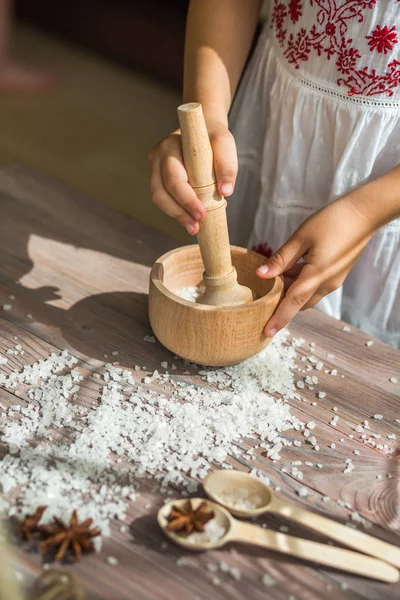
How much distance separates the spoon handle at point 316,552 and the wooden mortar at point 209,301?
280mm

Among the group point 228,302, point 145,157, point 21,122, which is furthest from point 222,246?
point 21,122

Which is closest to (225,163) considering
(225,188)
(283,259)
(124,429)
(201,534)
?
(225,188)

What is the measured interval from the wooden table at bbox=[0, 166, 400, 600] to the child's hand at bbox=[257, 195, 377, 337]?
128mm

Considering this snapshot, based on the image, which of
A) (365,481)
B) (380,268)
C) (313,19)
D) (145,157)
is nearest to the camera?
(365,481)

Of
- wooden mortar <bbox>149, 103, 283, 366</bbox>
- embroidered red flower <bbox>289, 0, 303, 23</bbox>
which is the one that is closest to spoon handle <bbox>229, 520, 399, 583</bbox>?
wooden mortar <bbox>149, 103, 283, 366</bbox>

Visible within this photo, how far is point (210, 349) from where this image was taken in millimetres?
982

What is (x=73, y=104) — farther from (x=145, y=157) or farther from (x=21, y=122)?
(x=145, y=157)

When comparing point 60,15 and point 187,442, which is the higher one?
point 187,442

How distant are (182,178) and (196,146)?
7 cm

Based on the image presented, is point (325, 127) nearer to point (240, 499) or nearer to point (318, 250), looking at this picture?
point (318, 250)

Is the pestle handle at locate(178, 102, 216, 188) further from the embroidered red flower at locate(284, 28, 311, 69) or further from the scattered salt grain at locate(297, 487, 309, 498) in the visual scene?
the scattered salt grain at locate(297, 487, 309, 498)

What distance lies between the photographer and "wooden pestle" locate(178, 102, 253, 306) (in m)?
0.96

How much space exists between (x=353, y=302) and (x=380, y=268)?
0.11m

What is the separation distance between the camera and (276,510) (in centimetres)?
81
